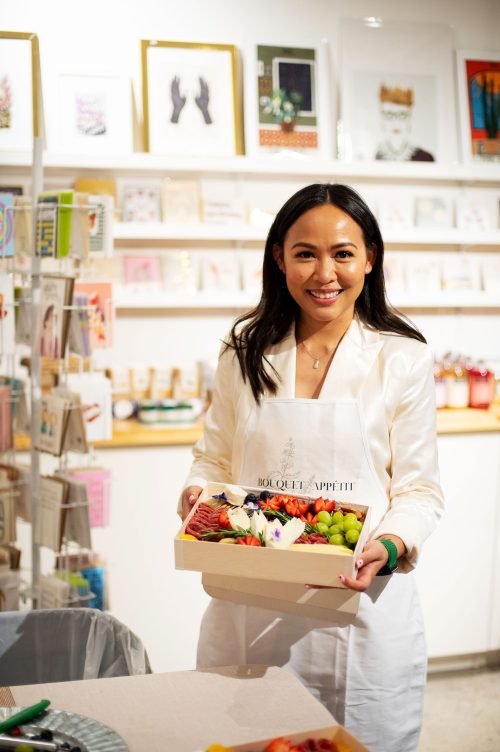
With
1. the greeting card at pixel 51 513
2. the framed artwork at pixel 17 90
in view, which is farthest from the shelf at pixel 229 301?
the greeting card at pixel 51 513

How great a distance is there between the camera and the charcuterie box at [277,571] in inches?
48.7

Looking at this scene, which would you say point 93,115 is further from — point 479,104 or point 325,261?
point 325,261

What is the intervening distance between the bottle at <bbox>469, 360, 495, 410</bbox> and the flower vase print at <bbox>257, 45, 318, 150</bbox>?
1287 millimetres

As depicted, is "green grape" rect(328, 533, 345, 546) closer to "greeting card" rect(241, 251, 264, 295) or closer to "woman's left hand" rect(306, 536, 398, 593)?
"woman's left hand" rect(306, 536, 398, 593)

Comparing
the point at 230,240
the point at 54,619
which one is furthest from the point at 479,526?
the point at 54,619

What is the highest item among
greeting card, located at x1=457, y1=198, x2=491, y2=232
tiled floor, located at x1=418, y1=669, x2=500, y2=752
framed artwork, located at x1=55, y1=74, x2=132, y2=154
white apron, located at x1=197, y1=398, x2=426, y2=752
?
framed artwork, located at x1=55, y1=74, x2=132, y2=154

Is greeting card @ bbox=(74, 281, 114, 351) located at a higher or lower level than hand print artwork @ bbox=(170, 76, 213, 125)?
lower

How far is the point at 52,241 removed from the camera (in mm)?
2480

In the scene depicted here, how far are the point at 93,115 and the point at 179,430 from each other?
56.4 inches

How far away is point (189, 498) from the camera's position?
161 centimetres

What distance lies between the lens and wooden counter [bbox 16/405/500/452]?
3184 mm

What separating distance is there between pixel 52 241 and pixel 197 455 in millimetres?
972

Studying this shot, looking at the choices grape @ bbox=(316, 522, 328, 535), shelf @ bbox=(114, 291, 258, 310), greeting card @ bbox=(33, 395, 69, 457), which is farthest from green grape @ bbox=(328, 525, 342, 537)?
shelf @ bbox=(114, 291, 258, 310)

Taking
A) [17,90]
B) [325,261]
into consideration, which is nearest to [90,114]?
[17,90]
